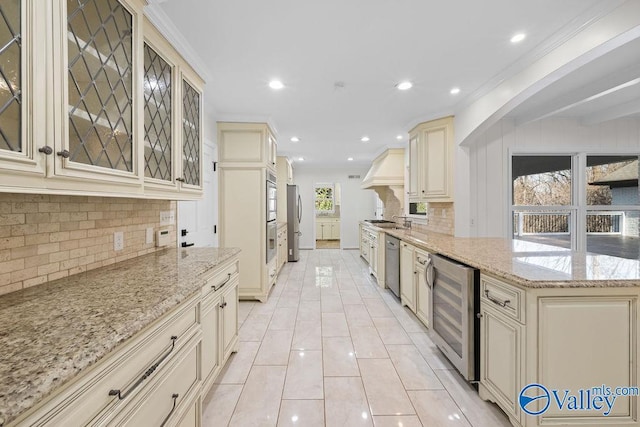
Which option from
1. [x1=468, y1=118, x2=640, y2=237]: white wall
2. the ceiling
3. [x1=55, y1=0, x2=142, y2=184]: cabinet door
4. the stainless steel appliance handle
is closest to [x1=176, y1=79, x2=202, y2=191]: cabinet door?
the ceiling

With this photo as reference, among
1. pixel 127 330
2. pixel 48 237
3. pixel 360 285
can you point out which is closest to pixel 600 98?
pixel 360 285

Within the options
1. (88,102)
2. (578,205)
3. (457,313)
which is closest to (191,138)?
(88,102)

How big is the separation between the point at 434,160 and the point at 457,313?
7.34 ft

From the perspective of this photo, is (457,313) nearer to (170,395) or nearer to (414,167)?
(170,395)

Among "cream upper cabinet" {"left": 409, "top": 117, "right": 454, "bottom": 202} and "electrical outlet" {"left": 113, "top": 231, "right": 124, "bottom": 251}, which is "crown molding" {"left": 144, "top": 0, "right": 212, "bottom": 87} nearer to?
"electrical outlet" {"left": 113, "top": 231, "right": 124, "bottom": 251}

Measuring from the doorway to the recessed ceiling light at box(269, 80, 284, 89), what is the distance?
675 cm

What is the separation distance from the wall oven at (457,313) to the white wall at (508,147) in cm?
154

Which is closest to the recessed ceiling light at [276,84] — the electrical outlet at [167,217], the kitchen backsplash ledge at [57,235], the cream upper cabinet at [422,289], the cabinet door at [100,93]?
the cabinet door at [100,93]

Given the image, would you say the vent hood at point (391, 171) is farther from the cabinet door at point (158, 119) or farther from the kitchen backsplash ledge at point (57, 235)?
the kitchen backsplash ledge at point (57, 235)

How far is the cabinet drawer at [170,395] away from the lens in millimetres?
922

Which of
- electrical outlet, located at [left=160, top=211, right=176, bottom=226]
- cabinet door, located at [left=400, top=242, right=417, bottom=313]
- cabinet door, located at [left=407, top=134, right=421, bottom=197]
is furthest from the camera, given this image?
cabinet door, located at [left=407, top=134, right=421, bottom=197]

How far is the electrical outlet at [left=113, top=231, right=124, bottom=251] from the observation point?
1730 millimetres

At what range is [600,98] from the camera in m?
3.15

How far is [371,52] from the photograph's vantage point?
2.24 meters
